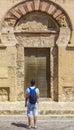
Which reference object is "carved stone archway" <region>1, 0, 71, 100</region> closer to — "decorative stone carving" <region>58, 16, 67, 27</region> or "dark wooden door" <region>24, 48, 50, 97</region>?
"decorative stone carving" <region>58, 16, 67, 27</region>

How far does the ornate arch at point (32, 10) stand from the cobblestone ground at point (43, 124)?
3157 millimetres

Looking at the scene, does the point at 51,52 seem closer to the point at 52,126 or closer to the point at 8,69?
the point at 8,69

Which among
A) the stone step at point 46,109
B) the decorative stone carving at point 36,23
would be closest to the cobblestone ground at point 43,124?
the stone step at point 46,109

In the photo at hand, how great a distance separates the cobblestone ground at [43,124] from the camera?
13039 millimetres

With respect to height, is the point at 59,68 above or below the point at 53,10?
below

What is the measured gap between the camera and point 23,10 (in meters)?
15.8

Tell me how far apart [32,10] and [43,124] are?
173 inches

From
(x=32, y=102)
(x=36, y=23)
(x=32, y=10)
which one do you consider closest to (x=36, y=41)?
(x=36, y=23)

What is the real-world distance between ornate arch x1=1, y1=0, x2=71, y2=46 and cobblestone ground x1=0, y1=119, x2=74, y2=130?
10.4ft

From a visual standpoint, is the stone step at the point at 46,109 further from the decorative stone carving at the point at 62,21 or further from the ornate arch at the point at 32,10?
Answer: the decorative stone carving at the point at 62,21

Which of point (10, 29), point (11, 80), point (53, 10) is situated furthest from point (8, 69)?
point (53, 10)

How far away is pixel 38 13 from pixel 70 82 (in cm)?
273

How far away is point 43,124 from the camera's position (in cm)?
1358

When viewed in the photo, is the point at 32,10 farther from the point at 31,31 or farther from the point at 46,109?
A: the point at 46,109
